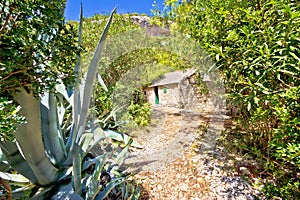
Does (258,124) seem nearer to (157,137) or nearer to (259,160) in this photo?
(259,160)

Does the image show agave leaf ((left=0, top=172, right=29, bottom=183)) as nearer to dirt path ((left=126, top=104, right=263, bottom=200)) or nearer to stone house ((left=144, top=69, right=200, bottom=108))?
dirt path ((left=126, top=104, right=263, bottom=200))

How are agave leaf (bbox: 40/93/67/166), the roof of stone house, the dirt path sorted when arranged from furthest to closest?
the roof of stone house, the dirt path, agave leaf (bbox: 40/93/67/166)

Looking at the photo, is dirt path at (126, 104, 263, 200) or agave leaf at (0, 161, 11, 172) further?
dirt path at (126, 104, 263, 200)

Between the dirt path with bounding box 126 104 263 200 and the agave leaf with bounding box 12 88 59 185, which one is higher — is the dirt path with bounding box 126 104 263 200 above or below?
below

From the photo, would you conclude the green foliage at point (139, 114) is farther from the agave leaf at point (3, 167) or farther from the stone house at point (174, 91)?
the agave leaf at point (3, 167)

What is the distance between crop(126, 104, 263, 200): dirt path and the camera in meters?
2.65

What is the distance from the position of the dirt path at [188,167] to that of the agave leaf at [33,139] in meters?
1.46

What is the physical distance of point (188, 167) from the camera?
126 inches

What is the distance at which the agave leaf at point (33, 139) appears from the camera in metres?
1.26

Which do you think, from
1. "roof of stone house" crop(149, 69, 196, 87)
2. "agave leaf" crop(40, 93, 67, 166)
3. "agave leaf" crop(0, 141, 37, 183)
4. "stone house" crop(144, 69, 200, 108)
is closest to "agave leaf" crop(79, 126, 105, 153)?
"agave leaf" crop(40, 93, 67, 166)

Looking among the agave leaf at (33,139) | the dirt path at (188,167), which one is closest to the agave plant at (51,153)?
the agave leaf at (33,139)

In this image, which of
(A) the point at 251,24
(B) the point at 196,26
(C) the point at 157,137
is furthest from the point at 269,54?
(C) the point at 157,137

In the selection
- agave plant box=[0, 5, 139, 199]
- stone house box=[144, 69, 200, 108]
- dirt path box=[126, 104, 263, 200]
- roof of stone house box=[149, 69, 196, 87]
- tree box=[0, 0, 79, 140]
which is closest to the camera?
tree box=[0, 0, 79, 140]

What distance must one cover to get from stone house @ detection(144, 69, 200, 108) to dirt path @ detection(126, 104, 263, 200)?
A: 292 centimetres
